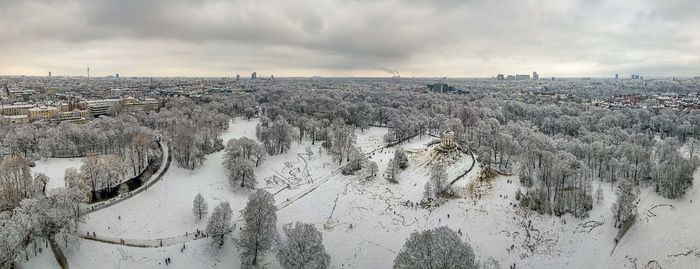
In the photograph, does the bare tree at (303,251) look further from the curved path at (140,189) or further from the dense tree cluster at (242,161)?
the curved path at (140,189)

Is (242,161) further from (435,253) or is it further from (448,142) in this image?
(448,142)

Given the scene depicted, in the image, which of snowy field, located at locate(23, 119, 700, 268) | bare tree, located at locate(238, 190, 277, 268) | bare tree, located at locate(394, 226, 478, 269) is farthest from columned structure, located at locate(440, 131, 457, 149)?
bare tree, located at locate(238, 190, 277, 268)

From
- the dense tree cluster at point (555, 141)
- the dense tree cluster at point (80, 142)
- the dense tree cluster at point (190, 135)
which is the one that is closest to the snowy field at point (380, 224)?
the dense tree cluster at point (190, 135)

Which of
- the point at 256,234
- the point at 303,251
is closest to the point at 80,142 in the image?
the point at 256,234

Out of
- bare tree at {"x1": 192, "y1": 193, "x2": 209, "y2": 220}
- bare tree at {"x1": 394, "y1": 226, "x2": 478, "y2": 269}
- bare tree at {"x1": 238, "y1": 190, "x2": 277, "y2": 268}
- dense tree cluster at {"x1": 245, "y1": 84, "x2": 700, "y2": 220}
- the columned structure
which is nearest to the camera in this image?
bare tree at {"x1": 394, "y1": 226, "x2": 478, "y2": 269}

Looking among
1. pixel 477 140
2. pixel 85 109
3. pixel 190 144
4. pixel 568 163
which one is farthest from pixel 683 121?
pixel 85 109

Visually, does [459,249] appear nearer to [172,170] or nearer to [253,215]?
[253,215]

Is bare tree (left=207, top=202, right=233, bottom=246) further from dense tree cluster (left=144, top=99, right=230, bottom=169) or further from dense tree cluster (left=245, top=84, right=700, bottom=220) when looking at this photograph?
dense tree cluster (left=245, top=84, right=700, bottom=220)

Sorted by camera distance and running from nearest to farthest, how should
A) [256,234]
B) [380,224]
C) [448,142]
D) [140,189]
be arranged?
[256,234]
[380,224]
[140,189]
[448,142]

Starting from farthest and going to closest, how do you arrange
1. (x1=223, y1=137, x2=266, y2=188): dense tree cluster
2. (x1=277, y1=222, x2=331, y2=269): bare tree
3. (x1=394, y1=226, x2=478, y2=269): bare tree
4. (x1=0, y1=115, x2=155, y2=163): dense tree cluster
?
(x1=0, y1=115, x2=155, y2=163): dense tree cluster, (x1=223, y1=137, x2=266, y2=188): dense tree cluster, (x1=277, y1=222, x2=331, y2=269): bare tree, (x1=394, y1=226, x2=478, y2=269): bare tree
